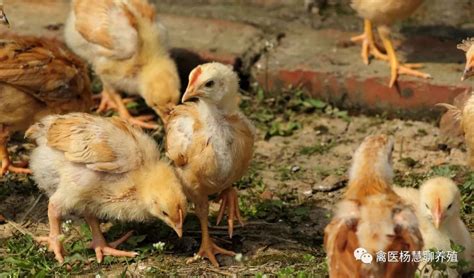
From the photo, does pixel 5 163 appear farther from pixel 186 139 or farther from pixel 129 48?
pixel 186 139

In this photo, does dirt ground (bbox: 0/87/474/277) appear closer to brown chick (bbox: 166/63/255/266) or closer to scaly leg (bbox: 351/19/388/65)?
brown chick (bbox: 166/63/255/266)

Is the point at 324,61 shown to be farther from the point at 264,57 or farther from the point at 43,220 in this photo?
the point at 43,220

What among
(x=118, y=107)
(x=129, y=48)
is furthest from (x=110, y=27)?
(x=118, y=107)

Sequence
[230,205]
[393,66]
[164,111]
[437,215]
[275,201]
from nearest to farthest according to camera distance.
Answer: [437,215] → [230,205] → [275,201] → [164,111] → [393,66]

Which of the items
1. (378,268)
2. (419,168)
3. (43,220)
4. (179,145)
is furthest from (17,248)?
(419,168)

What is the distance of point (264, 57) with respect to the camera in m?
6.50

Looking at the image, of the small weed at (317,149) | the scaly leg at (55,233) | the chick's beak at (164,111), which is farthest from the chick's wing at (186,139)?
the small weed at (317,149)

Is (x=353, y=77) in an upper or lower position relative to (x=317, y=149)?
upper

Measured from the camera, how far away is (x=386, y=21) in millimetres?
6238

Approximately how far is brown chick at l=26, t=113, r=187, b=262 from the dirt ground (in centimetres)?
18

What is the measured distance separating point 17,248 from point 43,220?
0.38 meters

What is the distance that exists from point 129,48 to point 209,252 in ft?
5.64

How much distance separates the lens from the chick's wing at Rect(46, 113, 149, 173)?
4.51 m

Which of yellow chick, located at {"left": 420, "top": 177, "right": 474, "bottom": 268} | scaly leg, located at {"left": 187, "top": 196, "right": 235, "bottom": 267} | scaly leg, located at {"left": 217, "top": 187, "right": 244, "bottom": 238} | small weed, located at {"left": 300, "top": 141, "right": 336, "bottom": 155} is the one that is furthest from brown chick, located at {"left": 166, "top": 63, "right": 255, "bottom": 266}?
small weed, located at {"left": 300, "top": 141, "right": 336, "bottom": 155}
